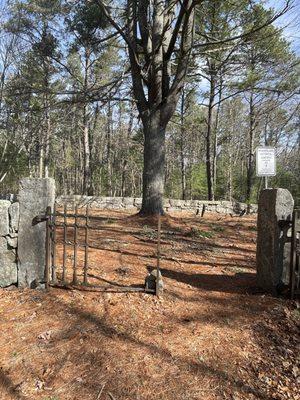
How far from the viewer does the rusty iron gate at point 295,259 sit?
160 inches

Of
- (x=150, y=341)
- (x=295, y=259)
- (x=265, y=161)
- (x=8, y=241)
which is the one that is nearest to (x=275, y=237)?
(x=295, y=259)

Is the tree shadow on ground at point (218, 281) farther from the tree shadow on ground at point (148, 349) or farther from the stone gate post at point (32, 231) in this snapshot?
the stone gate post at point (32, 231)

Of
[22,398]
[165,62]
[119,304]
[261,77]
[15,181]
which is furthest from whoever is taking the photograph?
[15,181]

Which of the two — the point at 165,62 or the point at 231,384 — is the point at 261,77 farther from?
the point at 231,384

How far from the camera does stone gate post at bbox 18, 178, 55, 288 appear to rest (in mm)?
4180

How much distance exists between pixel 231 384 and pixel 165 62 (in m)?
8.26

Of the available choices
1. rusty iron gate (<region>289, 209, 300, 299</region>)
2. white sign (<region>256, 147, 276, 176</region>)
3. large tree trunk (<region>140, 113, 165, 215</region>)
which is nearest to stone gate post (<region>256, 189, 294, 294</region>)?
rusty iron gate (<region>289, 209, 300, 299</region>)

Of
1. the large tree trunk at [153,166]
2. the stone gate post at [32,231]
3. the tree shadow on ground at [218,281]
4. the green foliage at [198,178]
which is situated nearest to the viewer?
the stone gate post at [32,231]

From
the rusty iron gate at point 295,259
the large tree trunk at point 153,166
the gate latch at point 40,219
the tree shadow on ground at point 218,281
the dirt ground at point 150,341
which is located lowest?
the dirt ground at point 150,341

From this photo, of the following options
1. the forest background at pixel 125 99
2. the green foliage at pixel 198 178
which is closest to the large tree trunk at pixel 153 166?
the forest background at pixel 125 99

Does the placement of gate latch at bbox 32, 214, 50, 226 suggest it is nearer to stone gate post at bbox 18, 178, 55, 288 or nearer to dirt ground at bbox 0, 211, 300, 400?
stone gate post at bbox 18, 178, 55, 288

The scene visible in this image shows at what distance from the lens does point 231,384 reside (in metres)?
2.69

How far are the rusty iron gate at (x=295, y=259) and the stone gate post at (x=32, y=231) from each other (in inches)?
118

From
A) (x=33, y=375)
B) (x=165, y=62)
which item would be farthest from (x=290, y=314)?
Answer: (x=165, y=62)
